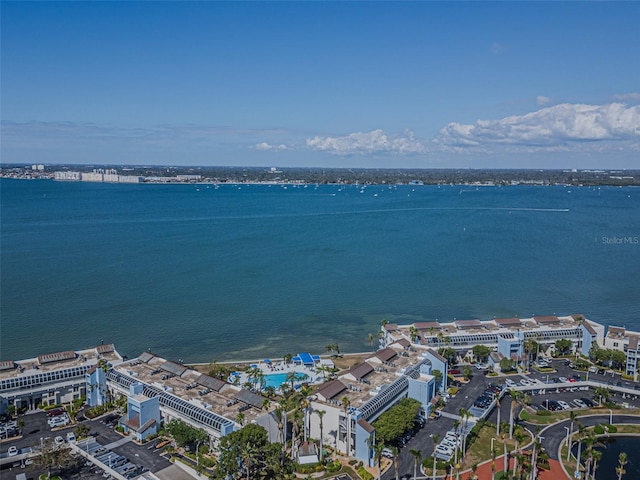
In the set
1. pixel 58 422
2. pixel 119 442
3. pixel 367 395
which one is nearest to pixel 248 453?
pixel 367 395

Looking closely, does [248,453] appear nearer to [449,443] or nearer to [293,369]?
[449,443]

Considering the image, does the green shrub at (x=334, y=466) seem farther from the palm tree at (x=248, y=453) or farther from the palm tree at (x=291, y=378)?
the palm tree at (x=291, y=378)

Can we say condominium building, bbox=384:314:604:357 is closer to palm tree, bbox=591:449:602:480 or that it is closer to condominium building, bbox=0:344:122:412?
palm tree, bbox=591:449:602:480

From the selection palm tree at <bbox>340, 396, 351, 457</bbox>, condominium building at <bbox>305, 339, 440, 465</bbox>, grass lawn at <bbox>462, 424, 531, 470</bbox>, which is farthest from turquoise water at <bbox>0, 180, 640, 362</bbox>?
grass lawn at <bbox>462, 424, 531, 470</bbox>

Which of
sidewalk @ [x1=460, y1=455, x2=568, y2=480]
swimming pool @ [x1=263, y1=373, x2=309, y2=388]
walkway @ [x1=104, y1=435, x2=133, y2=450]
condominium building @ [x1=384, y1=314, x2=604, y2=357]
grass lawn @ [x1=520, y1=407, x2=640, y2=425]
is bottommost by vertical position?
walkway @ [x1=104, y1=435, x2=133, y2=450]

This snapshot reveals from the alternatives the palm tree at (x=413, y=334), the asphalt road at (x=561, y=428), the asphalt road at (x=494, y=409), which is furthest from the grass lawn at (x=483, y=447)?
the palm tree at (x=413, y=334)

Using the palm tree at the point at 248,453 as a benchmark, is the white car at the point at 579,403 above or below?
below
